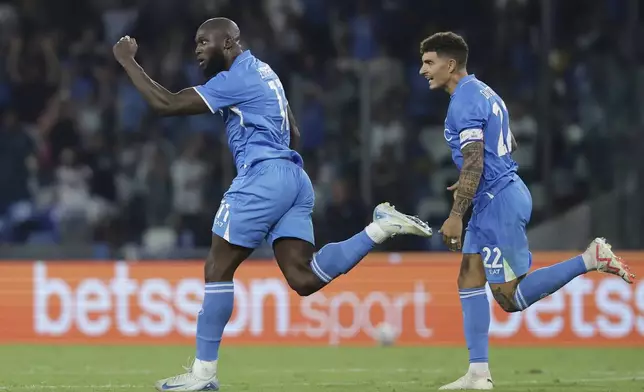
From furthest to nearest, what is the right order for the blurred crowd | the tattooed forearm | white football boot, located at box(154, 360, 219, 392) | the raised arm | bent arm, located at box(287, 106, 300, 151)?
the blurred crowd < bent arm, located at box(287, 106, 300, 151) < the tattooed forearm < white football boot, located at box(154, 360, 219, 392) < the raised arm

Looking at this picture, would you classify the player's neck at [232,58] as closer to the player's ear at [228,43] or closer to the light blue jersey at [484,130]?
the player's ear at [228,43]

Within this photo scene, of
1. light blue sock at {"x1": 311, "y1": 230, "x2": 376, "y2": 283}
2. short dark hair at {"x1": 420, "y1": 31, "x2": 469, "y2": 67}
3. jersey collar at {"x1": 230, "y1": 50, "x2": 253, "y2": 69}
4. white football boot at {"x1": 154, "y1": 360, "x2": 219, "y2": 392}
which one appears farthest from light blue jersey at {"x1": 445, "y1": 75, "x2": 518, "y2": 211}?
white football boot at {"x1": 154, "y1": 360, "x2": 219, "y2": 392}

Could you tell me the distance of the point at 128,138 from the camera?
52.4 ft

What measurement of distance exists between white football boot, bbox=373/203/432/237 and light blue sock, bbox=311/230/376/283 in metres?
0.13

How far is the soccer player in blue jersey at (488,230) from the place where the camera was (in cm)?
794

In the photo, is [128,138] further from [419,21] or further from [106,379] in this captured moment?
[106,379]

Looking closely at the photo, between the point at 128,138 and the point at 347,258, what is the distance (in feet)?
28.3

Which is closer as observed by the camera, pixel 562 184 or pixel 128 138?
pixel 562 184

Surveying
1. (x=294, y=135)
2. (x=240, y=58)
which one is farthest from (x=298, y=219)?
(x=240, y=58)

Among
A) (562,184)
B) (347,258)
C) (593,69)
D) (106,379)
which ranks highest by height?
(593,69)

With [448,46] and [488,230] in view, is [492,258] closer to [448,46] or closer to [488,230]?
[488,230]

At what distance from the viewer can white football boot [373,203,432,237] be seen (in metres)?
7.80

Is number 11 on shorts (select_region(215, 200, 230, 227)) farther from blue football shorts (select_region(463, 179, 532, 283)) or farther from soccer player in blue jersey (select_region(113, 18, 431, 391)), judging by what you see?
blue football shorts (select_region(463, 179, 532, 283))

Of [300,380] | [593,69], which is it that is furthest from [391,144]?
[300,380]
